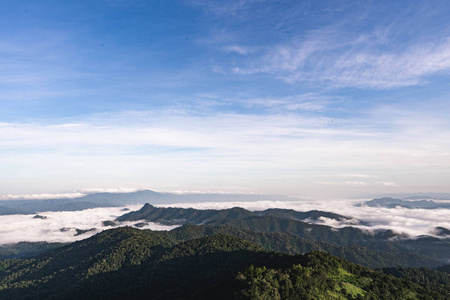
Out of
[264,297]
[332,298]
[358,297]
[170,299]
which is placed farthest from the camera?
[170,299]

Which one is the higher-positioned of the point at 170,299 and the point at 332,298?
the point at 332,298

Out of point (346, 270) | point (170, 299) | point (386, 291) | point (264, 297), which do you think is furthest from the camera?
point (170, 299)

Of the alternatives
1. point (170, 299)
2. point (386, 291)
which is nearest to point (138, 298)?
point (170, 299)

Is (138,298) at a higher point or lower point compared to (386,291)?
lower

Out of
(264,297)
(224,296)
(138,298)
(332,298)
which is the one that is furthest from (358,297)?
(138,298)

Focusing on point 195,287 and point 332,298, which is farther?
point 195,287

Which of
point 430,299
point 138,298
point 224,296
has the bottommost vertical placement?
point 138,298

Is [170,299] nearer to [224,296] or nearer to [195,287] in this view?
[195,287]

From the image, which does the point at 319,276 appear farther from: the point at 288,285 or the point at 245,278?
the point at 245,278

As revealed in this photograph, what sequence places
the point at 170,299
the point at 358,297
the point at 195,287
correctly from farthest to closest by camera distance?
the point at 195,287 → the point at 170,299 → the point at 358,297
